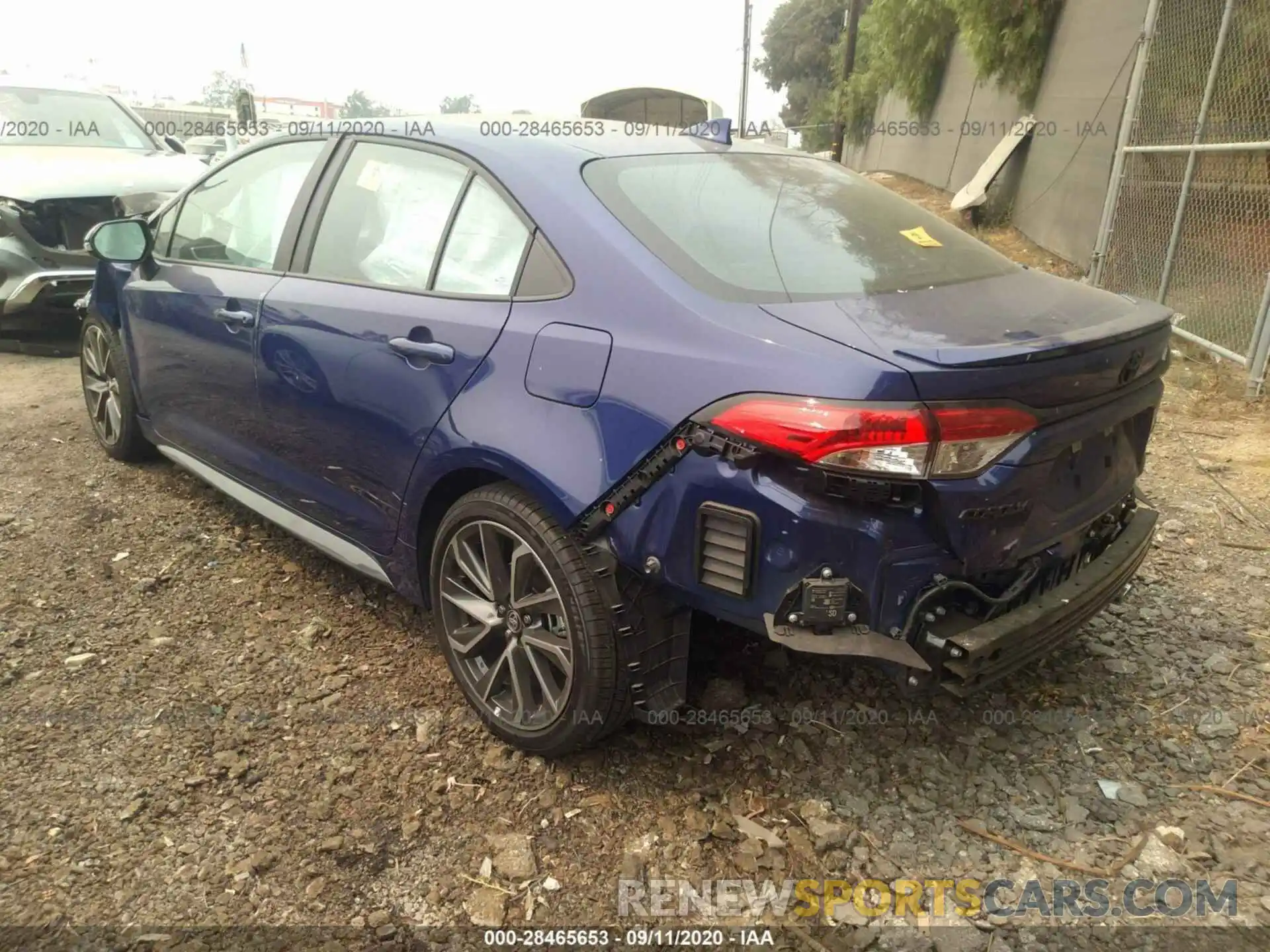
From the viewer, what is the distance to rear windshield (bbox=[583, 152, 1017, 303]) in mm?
2250

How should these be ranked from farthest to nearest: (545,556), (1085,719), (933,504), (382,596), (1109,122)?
(1109,122)
(382,596)
(1085,719)
(545,556)
(933,504)

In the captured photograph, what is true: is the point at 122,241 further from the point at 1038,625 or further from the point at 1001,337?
Answer: the point at 1038,625

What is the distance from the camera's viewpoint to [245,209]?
355 centimetres

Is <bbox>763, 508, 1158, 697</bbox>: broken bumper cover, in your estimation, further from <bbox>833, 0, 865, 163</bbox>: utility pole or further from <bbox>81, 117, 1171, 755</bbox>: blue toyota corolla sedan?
<bbox>833, 0, 865, 163</bbox>: utility pole

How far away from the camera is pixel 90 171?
707cm

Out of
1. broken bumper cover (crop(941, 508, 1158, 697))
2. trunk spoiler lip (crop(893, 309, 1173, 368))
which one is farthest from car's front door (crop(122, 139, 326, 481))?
broken bumper cover (crop(941, 508, 1158, 697))

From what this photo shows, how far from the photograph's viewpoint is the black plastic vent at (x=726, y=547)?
1963mm

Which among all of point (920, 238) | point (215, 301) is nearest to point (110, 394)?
point (215, 301)

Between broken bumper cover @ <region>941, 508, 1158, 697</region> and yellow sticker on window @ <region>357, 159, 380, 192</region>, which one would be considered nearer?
broken bumper cover @ <region>941, 508, 1158, 697</region>

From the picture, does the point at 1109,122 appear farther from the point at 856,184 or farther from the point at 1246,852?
the point at 1246,852

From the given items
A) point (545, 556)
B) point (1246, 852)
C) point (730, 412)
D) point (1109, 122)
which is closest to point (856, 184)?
point (730, 412)

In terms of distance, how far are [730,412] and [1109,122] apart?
30.8 feet

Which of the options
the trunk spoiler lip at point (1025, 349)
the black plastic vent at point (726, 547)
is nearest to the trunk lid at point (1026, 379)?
the trunk spoiler lip at point (1025, 349)

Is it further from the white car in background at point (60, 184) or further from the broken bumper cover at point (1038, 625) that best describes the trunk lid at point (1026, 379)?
the white car in background at point (60, 184)
